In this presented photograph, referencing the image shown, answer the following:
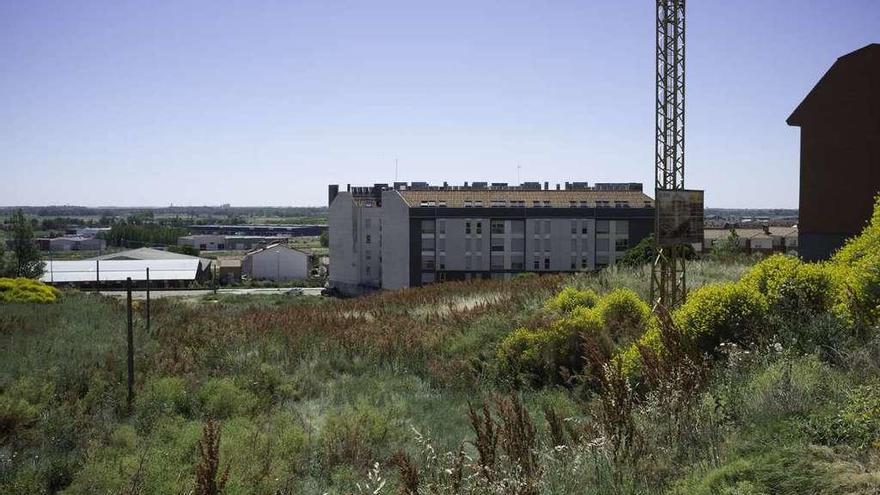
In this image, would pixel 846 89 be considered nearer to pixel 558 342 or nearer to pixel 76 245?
pixel 558 342

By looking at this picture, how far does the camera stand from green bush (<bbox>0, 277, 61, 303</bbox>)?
2014cm

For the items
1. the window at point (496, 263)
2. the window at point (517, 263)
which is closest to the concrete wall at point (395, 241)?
the window at point (496, 263)

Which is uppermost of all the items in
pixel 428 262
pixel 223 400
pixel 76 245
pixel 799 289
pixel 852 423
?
pixel 799 289

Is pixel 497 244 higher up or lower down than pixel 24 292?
lower down

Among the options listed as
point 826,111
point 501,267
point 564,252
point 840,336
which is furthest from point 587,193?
point 840,336

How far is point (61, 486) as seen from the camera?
7688 mm

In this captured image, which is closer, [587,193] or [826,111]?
[826,111]

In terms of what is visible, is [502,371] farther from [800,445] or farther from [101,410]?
[800,445]

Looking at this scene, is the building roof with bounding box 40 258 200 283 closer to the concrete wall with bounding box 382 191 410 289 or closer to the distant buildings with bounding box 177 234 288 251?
the concrete wall with bounding box 382 191 410 289

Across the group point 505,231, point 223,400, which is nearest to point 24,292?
point 223,400

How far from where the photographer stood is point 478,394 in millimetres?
11273

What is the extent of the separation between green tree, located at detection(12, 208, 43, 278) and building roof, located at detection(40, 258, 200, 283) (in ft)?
8.16

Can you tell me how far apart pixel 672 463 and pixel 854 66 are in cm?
2259

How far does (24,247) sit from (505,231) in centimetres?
3757
